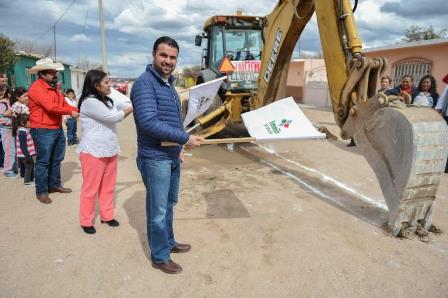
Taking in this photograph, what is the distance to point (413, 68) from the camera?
1517cm

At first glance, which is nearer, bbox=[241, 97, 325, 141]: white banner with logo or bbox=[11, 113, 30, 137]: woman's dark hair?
bbox=[241, 97, 325, 141]: white banner with logo

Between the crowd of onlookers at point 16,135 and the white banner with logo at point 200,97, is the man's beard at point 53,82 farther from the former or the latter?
the white banner with logo at point 200,97

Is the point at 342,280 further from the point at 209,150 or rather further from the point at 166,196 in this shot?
the point at 209,150

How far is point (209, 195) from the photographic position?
5145 millimetres

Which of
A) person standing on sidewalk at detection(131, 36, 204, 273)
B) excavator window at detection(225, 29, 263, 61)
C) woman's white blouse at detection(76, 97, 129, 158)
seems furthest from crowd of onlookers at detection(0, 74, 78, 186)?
excavator window at detection(225, 29, 263, 61)

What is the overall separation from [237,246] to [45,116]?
3166mm

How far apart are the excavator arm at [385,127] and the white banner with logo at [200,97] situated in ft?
4.78

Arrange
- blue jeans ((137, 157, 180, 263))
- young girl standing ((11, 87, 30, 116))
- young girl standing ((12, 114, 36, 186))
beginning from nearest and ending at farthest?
blue jeans ((137, 157, 180, 263)) < young girl standing ((12, 114, 36, 186)) < young girl standing ((11, 87, 30, 116))

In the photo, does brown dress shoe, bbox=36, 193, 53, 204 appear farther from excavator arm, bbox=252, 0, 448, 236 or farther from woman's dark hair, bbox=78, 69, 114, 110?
excavator arm, bbox=252, 0, 448, 236

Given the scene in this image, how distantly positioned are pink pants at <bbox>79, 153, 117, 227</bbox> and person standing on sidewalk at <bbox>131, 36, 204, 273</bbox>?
109 centimetres

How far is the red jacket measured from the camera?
456cm

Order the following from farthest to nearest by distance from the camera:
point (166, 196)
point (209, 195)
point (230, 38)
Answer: point (230, 38)
point (209, 195)
point (166, 196)

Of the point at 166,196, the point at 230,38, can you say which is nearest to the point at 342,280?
the point at 166,196

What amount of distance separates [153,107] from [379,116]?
237cm
